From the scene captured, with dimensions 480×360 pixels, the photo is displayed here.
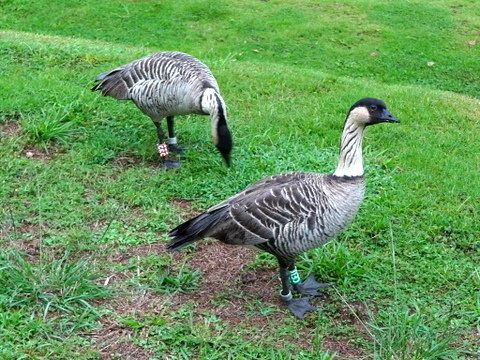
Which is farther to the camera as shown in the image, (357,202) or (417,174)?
(417,174)

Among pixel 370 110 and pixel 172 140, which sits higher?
pixel 370 110

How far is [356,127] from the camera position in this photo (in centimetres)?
457

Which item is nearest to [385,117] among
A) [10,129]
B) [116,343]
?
[116,343]

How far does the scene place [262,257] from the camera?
5223 millimetres

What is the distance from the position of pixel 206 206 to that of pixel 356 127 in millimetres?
1748

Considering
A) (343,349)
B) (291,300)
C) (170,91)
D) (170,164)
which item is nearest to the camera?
(343,349)

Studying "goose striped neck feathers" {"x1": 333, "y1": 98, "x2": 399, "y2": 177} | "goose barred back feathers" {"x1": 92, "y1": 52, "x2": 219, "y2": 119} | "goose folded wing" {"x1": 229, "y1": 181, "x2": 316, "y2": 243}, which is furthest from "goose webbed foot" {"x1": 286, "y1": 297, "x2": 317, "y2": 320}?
"goose barred back feathers" {"x1": 92, "y1": 52, "x2": 219, "y2": 119}

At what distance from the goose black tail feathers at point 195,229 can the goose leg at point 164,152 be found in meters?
1.92

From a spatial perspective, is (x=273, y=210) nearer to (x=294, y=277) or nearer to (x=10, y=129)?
(x=294, y=277)

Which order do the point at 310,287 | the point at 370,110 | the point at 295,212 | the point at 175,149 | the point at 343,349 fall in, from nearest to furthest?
1. the point at 343,349
2. the point at 295,212
3. the point at 370,110
4. the point at 310,287
5. the point at 175,149

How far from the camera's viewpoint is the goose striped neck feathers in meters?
4.52

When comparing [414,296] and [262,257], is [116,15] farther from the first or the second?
[414,296]

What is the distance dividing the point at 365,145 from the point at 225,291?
114 inches

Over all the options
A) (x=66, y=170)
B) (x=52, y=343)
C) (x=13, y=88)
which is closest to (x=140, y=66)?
(x=66, y=170)
